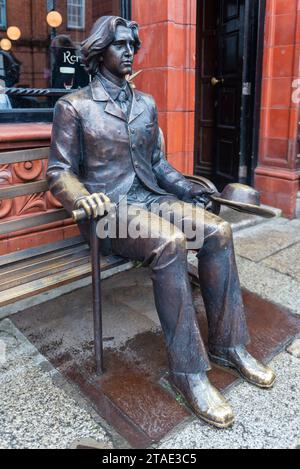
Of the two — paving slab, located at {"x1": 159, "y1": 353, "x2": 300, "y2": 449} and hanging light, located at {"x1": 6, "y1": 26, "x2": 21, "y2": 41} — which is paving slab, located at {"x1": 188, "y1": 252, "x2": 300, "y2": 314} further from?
hanging light, located at {"x1": 6, "y1": 26, "x2": 21, "y2": 41}

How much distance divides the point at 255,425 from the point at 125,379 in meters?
0.68

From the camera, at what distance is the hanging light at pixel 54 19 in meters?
3.86

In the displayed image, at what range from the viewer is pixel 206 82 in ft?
20.7


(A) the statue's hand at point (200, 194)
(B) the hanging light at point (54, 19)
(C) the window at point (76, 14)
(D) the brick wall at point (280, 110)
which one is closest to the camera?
(A) the statue's hand at point (200, 194)

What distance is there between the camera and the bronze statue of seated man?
6.92 ft

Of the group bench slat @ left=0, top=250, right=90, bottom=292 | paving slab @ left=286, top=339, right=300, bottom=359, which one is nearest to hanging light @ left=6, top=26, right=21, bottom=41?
bench slat @ left=0, top=250, right=90, bottom=292

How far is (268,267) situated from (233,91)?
8.96ft

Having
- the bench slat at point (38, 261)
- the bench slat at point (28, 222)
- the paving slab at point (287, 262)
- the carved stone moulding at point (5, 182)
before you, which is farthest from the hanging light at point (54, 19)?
the paving slab at point (287, 262)

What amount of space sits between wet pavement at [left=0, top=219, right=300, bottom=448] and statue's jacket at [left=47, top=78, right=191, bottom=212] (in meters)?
0.88

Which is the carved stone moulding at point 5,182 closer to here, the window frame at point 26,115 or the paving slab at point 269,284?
the window frame at point 26,115

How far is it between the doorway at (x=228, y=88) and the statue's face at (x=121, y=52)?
3166mm

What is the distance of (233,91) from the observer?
5.66 metres

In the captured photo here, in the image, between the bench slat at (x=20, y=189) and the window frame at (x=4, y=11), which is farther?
the window frame at (x=4, y=11)
